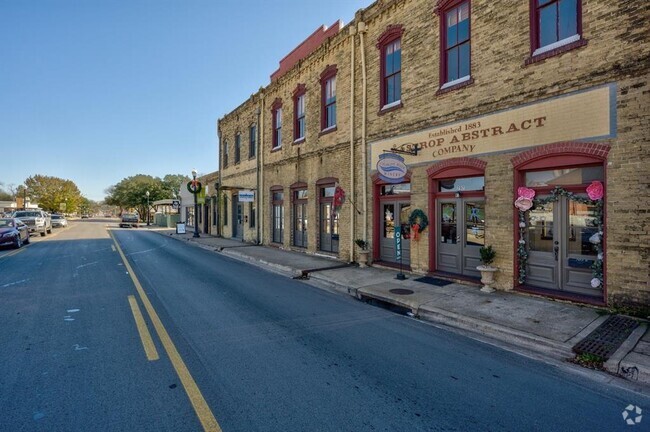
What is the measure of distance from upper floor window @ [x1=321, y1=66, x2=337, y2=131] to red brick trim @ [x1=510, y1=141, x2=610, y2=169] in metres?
7.59

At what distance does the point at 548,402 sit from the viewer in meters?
3.67

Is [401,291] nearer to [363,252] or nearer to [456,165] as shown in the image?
[363,252]

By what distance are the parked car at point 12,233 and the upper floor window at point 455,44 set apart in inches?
831

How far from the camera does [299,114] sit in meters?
16.4

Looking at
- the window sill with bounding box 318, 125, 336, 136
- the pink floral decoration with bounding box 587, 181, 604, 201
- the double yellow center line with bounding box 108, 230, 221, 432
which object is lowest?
the double yellow center line with bounding box 108, 230, 221, 432

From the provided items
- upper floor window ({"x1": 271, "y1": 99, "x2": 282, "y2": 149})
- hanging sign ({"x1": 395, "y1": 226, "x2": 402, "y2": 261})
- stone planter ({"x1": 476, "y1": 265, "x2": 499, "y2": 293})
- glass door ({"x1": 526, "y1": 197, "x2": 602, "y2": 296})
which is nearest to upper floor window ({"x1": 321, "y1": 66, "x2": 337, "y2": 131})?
upper floor window ({"x1": 271, "y1": 99, "x2": 282, "y2": 149})

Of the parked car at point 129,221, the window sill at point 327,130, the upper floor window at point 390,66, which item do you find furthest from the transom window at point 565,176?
the parked car at point 129,221

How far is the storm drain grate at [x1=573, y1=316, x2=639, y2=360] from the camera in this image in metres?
4.72

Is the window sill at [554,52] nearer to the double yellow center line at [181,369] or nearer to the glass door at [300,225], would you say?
the double yellow center line at [181,369]

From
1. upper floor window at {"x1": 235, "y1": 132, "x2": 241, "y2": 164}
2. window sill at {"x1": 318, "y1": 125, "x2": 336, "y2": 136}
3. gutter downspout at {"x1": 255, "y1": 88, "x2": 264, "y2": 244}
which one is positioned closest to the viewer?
window sill at {"x1": 318, "y1": 125, "x2": 336, "y2": 136}

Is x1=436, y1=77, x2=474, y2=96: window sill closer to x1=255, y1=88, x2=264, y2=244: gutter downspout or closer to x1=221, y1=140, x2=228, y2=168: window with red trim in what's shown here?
x1=255, y1=88, x2=264, y2=244: gutter downspout

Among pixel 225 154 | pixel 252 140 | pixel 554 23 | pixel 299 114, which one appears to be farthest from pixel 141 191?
pixel 554 23

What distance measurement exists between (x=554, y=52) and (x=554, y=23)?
76 cm

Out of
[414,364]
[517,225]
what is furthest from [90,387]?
[517,225]
